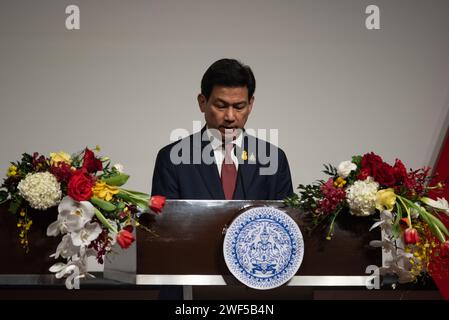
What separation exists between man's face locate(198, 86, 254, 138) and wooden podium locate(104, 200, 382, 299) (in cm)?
64

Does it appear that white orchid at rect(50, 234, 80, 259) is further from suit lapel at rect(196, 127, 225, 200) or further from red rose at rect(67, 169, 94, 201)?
suit lapel at rect(196, 127, 225, 200)

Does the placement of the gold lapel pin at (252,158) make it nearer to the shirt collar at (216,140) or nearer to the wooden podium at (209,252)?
the shirt collar at (216,140)

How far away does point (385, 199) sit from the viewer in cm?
245

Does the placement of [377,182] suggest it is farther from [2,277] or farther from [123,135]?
[123,135]

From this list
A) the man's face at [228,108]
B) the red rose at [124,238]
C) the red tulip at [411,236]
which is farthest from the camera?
the man's face at [228,108]

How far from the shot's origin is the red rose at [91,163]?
8.14 ft

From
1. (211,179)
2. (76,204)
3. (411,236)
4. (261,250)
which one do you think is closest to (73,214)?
(76,204)

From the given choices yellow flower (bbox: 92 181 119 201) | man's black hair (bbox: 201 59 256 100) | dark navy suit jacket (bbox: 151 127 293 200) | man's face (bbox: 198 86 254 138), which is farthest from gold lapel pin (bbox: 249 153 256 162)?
yellow flower (bbox: 92 181 119 201)

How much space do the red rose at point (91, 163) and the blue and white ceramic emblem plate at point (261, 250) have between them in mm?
522

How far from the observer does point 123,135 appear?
3.87m

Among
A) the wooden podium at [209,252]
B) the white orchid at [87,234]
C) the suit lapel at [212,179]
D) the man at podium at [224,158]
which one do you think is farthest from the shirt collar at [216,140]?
the white orchid at [87,234]

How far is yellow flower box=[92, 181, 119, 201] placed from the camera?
2412mm

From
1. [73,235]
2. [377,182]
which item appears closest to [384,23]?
[377,182]

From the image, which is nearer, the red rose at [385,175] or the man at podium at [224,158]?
the red rose at [385,175]
